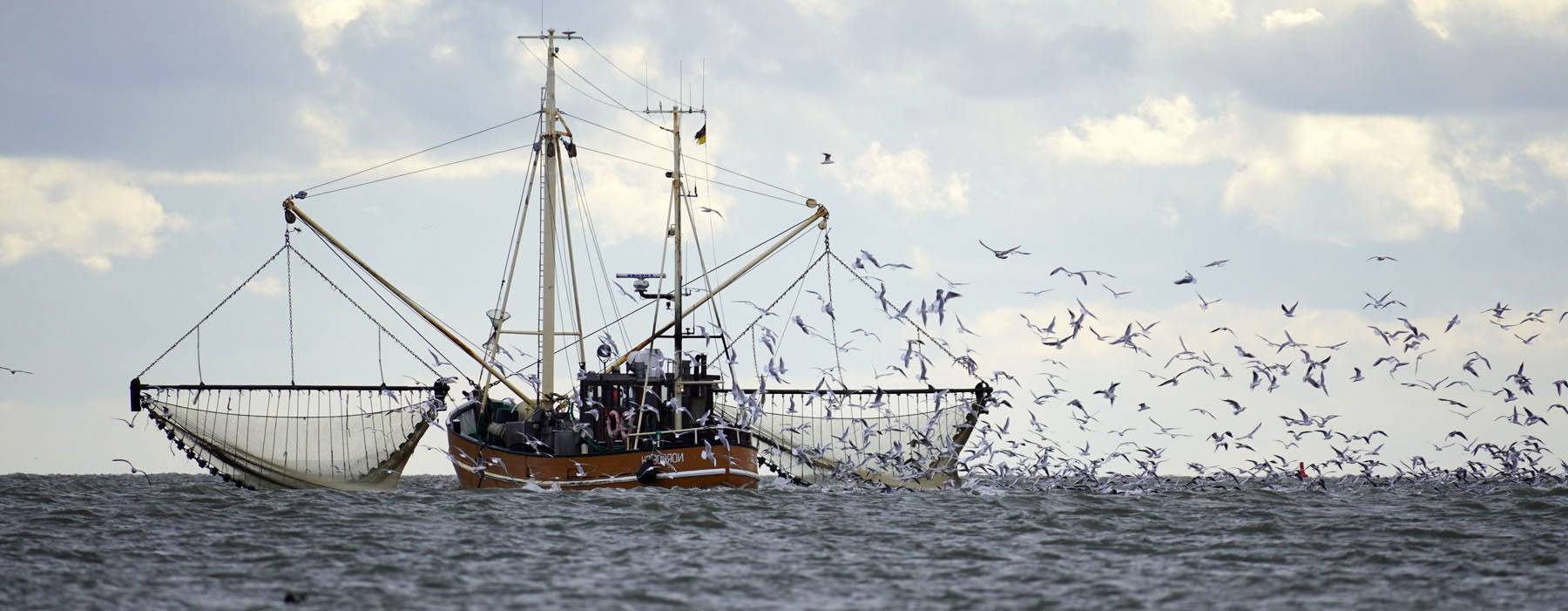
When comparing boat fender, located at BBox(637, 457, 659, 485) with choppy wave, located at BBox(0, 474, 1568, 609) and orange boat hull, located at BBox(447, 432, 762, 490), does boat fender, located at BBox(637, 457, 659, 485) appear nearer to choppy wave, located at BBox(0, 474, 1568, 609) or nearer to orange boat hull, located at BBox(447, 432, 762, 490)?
orange boat hull, located at BBox(447, 432, 762, 490)

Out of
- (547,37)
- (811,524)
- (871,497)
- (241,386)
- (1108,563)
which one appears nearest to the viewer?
(1108,563)

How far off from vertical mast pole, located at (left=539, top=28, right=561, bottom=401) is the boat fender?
1093cm

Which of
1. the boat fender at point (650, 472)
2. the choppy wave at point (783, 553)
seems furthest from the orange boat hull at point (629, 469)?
the choppy wave at point (783, 553)

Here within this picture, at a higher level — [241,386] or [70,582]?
[241,386]

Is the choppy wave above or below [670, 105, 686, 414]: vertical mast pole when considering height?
below

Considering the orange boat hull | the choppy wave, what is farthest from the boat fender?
the choppy wave

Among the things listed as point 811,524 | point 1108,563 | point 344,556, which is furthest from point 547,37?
point 1108,563

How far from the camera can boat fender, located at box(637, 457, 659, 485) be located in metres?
53.6

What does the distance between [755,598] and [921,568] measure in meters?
4.99

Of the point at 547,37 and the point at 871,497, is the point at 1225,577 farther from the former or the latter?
the point at 547,37

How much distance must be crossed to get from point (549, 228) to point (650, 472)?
14.4m

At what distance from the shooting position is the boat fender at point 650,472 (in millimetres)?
53562

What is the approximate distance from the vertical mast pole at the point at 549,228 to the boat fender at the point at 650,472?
10932 mm

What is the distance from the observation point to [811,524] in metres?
40.8
